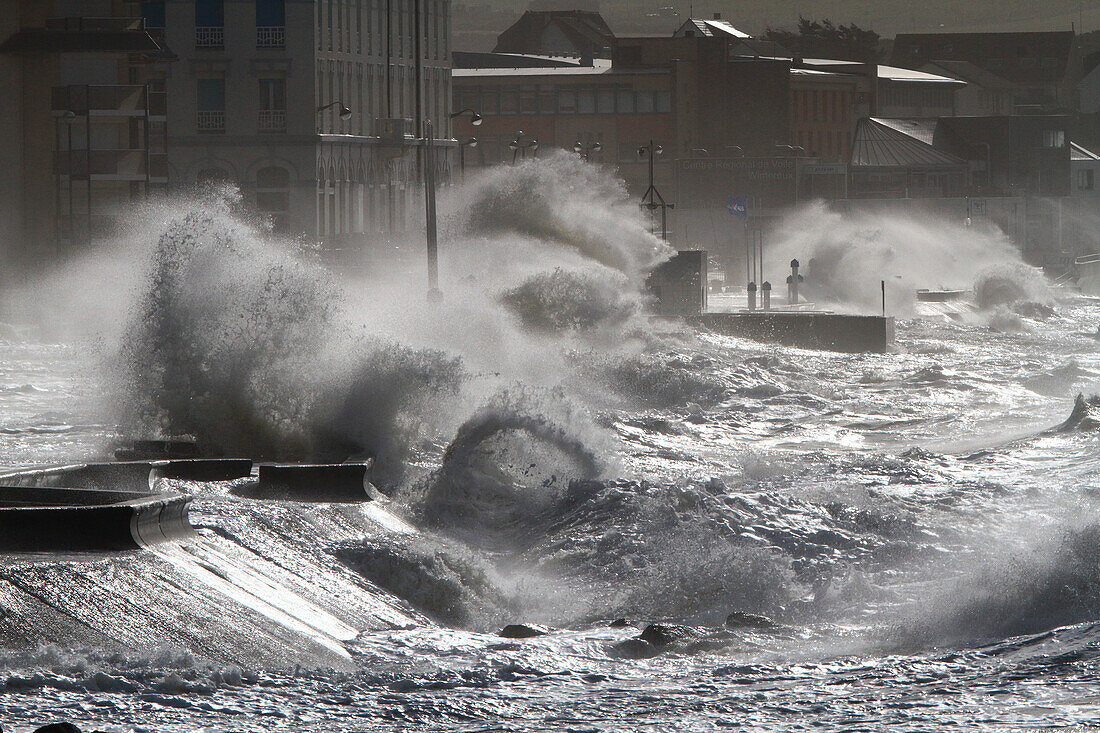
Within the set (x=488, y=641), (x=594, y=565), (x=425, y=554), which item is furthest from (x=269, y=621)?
(x=594, y=565)

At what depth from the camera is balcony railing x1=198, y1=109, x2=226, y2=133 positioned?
56.5 meters

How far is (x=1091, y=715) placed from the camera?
10.5m

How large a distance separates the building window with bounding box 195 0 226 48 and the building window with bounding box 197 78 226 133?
1.27 meters

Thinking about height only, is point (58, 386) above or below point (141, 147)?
below

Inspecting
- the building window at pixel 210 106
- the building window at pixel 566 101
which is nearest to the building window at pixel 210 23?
the building window at pixel 210 106

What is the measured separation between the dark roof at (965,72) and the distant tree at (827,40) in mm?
4337

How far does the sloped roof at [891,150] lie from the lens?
85688mm

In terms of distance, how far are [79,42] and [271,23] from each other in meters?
10.4

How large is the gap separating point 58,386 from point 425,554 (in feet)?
53.3

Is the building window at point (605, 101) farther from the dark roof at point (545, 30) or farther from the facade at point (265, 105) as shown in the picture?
the facade at point (265, 105)

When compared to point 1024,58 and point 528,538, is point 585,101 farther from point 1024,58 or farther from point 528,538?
point 528,538

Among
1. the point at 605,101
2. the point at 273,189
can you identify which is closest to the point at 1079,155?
the point at 605,101

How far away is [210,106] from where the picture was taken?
56562 mm

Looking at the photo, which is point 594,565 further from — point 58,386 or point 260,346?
point 58,386
